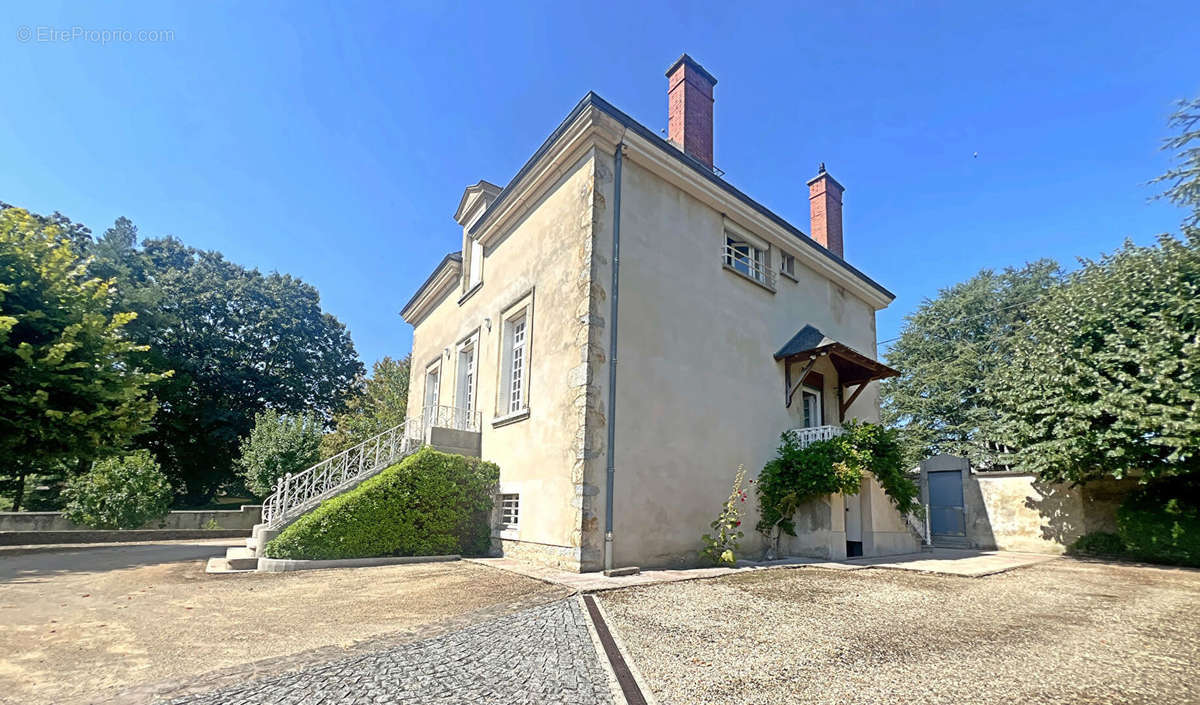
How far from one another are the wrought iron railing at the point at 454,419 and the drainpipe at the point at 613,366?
4.37 metres

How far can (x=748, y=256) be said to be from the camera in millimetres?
12078

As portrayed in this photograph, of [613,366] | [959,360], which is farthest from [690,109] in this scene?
[959,360]

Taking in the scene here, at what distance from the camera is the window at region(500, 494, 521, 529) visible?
9969 millimetres

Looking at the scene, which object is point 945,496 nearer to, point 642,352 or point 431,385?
point 642,352

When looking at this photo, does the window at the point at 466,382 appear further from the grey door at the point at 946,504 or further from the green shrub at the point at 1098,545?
the green shrub at the point at 1098,545

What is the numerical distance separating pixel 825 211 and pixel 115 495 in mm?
19608

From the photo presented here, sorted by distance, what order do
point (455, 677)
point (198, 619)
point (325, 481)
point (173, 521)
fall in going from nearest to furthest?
point (455, 677), point (198, 619), point (325, 481), point (173, 521)

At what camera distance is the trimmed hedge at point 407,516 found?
873cm

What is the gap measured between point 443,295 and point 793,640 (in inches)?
559

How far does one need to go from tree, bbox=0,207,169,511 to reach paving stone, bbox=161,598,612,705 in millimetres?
10804

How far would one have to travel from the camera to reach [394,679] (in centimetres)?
355

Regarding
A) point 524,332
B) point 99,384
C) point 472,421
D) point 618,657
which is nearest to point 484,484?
point 472,421

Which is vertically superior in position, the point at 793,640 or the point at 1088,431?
the point at 1088,431

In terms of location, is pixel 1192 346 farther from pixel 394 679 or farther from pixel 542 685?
pixel 394 679
